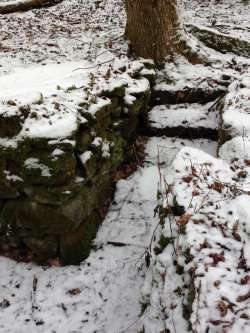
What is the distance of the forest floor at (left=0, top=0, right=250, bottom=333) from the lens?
12.8 ft

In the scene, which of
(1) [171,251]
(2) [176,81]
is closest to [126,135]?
(2) [176,81]

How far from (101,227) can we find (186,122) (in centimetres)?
221

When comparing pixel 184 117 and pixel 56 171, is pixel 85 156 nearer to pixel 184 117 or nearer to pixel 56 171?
pixel 56 171

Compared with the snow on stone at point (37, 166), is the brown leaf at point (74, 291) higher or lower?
lower

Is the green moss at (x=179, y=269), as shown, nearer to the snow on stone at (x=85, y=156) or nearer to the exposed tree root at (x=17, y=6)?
the snow on stone at (x=85, y=156)

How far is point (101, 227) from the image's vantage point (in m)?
4.84

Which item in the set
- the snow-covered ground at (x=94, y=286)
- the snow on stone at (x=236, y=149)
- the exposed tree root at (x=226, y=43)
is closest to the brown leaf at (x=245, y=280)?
the snow-covered ground at (x=94, y=286)

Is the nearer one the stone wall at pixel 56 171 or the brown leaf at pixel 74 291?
the stone wall at pixel 56 171

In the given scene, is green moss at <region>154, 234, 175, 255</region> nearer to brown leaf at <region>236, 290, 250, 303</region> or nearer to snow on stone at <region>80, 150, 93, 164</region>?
brown leaf at <region>236, 290, 250, 303</region>

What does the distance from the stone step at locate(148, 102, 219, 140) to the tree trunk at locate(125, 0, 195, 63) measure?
1047mm

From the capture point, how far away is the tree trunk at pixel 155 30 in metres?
6.26

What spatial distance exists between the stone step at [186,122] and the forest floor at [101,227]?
2 cm

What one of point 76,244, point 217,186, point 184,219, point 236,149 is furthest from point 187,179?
point 76,244

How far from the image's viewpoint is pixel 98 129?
14.9ft
